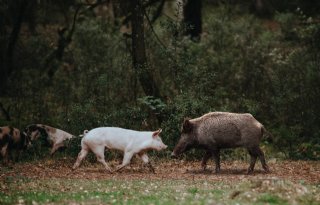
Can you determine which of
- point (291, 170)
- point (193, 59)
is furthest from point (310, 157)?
point (193, 59)

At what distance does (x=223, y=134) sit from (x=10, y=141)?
691 cm

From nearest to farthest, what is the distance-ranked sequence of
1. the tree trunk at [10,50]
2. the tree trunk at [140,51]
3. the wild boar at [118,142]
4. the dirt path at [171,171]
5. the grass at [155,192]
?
the grass at [155,192]
the dirt path at [171,171]
the wild boar at [118,142]
the tree trunk at [140,51]
the tree trunk at [10,50]

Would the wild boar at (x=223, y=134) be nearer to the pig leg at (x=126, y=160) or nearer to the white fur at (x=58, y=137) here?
the pig leg at (x=126, y=160)

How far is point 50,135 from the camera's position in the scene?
23.4 metres

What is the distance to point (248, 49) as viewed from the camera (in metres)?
29.0

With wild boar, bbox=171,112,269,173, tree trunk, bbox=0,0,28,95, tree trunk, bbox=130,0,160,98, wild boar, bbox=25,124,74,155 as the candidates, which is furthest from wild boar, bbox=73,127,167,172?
tree trunk, bbox=0,0,28,95

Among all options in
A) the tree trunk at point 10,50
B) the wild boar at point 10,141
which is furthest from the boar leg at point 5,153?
the tree trunk at point 10,50

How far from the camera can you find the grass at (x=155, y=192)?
13.0m

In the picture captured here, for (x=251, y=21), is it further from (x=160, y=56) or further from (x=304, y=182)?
(x=304, y=182)

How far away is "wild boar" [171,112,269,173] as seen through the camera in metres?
19.6

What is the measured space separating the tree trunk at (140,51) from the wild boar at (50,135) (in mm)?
3776

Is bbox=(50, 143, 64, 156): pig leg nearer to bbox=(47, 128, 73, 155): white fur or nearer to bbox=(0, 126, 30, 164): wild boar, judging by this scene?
bbox=(47, 128, 73, 155): white fur

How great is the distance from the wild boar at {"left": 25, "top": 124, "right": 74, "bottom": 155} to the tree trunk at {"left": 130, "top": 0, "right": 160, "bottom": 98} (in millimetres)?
3776

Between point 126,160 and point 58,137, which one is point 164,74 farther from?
point 126,160
